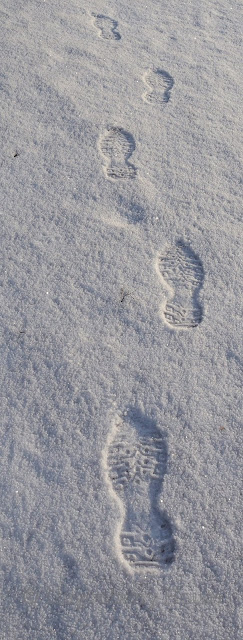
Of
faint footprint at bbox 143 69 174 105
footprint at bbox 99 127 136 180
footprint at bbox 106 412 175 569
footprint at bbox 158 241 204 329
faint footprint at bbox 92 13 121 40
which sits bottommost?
footprint at bbox 106 412 175 569

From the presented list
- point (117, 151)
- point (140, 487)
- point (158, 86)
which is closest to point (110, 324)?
point (140, 487)

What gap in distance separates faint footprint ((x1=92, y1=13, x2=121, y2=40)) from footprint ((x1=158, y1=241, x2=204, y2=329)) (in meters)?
1.48

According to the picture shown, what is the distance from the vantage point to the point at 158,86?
2.63 metres

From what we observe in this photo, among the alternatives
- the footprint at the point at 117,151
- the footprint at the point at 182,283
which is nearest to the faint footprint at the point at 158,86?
the footprint at the point at 117,151

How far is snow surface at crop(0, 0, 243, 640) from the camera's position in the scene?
1334 millimetres

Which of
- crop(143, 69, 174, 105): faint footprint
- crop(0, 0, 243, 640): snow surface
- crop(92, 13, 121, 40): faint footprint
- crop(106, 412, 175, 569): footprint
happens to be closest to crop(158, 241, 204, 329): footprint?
crop(0, 0, 243, 640): snow surface

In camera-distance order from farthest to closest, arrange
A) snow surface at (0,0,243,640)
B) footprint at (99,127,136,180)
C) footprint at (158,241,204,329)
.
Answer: footprint at (99,127,136,180) < footprint at (158,241,204,329) < snow surface at (0,0,243,640)

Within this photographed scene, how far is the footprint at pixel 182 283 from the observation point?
180 cm

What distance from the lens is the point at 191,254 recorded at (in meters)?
1.97

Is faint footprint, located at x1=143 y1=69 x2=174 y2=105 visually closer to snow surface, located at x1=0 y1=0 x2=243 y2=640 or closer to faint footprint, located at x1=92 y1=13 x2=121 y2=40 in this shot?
snow surface, located at x1=0 y1=0 x2=243 y2=640

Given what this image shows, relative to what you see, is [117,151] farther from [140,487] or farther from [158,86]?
[140,487]

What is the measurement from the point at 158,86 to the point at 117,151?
1.77 feet

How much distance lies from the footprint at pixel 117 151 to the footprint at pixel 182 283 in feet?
1.40

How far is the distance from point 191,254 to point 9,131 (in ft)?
3.13
